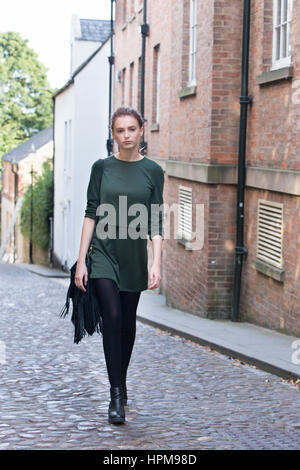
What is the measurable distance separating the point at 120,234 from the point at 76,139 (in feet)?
89.2

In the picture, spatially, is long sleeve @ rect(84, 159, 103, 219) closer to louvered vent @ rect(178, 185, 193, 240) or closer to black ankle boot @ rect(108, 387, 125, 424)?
black ankle boot @ rect(108, 387, 125, 424)

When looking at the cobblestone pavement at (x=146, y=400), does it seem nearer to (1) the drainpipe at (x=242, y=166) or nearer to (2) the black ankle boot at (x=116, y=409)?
(2) the black ankle boot at (x=116, y=409)

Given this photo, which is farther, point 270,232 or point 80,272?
point 270,232

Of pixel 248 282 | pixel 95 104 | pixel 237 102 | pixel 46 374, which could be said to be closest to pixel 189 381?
pixel 46 374

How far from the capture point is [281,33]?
36.9ft

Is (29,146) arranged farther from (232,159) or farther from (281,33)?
(281,33)

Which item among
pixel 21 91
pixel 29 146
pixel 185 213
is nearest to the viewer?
pixel 185 213

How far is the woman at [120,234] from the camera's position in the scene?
19.8ft

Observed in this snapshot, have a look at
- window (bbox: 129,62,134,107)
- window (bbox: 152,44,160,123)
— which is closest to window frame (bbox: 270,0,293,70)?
window (bbox: 152,44,160,123)

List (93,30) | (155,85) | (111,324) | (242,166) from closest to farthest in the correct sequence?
(111,324)
(242,166)
(155,85)
(93,30)

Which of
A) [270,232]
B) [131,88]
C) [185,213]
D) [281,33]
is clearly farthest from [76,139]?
[270,232]

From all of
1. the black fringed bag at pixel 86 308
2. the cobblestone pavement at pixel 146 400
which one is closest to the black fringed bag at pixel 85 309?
the black fringed bag at pixel 86 308

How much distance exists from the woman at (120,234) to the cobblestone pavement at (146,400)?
1.44ft

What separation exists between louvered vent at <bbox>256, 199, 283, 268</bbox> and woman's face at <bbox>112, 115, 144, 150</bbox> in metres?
4.96
